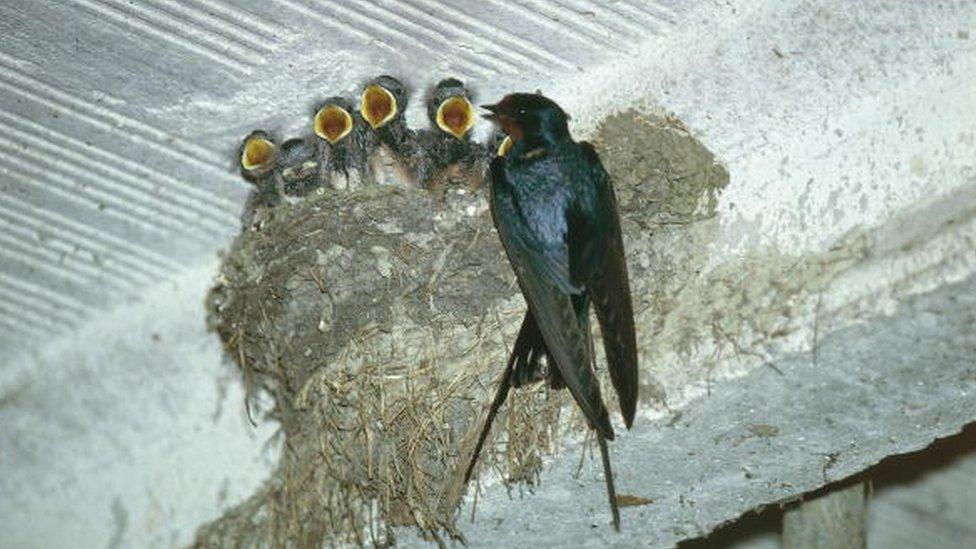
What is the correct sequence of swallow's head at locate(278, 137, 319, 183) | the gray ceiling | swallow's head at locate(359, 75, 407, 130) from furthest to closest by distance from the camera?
swallow's head at locate(278, 137, 319, 183) → swallow's head at locate(359, 75, 407, 130) → the gray ceiling

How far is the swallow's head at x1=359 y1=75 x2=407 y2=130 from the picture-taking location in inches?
161

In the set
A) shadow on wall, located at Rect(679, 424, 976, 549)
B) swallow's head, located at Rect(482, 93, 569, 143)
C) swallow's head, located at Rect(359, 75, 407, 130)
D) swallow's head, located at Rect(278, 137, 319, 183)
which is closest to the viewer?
swallow's head, located at Rect(482, 93, 569, 143)

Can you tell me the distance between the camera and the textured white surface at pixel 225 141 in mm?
3502

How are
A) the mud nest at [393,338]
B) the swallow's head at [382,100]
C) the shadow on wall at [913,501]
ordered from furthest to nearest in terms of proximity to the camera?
the shadow on wall at [913,501] → the swallow's head at [382,100] → the mud nest at [393,338]

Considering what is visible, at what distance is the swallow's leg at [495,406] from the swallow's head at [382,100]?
913 millimetres

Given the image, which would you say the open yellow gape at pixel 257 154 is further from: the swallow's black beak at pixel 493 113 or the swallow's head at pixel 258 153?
the swallow's black beak at pixel 493 113

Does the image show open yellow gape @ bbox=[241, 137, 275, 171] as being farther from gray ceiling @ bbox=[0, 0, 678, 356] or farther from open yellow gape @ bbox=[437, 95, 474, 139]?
open yellow gape @ bbox=[437, 95, 474, 139]

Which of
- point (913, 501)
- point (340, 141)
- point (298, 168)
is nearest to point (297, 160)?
point (298, 168)

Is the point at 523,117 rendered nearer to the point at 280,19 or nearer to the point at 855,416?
the point at 280,19

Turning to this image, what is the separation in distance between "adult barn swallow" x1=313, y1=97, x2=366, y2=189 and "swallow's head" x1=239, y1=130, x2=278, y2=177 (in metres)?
0.14

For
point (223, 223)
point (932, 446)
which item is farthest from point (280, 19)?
point (932, 446)

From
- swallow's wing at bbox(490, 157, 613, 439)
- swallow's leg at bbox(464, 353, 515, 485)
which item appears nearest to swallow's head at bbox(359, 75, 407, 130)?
swallow's wing at bbox(490, 157, 613, 439)

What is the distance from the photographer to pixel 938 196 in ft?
10.9

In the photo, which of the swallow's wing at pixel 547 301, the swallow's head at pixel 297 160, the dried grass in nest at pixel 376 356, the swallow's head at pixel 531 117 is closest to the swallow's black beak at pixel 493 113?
the swallow's head at pixel 531 117
